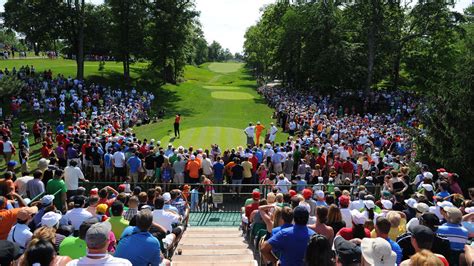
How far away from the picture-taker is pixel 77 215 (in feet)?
26.5

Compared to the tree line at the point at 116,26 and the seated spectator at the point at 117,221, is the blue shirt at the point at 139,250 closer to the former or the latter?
the seated spectator at the point at 117,221

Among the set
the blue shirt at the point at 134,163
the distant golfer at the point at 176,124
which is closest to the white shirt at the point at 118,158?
the blue shirt at the point at 134,163

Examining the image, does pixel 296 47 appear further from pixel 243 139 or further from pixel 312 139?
pixel 312 139

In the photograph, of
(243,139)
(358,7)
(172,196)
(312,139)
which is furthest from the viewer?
(358,7)

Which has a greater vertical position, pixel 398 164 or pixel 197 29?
pixel 197 29

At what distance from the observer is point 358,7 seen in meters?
44.1

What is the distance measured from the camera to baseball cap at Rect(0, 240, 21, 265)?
5426 mm

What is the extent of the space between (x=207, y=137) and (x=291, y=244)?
21010 mm

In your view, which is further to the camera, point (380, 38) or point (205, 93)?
point (205, 93)

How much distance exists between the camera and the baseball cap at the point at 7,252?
543 centimetres

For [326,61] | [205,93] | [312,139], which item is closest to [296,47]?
[326,61]

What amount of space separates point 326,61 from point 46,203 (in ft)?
132

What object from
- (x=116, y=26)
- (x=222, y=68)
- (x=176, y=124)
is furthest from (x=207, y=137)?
(x=222, y=68)

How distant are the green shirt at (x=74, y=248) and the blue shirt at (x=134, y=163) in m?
10.5
